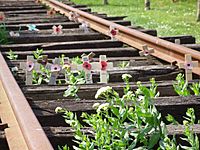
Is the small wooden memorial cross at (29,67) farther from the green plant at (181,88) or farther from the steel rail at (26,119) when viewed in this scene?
the green plant at (181,88)

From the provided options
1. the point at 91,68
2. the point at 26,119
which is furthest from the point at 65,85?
the point at 26,119

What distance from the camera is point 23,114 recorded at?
2.85 metres

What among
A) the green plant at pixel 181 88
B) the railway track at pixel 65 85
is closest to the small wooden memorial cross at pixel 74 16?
the railway track at pixel 65 85

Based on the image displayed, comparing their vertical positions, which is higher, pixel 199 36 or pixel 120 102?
pixel 120 102

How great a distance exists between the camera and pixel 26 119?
9.02 ft

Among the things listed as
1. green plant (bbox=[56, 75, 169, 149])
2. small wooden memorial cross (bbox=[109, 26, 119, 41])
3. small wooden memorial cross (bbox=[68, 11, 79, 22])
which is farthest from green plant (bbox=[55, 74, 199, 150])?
small wooden memorial cross (bbox=[68, 11, 79, 22])

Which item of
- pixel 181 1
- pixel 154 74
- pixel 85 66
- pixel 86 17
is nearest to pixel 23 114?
pixel 85 66

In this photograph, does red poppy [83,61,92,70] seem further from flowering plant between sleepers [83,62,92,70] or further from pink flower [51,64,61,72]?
pink flower [51,64,61,72]

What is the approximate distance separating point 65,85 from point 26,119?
1.12 metres

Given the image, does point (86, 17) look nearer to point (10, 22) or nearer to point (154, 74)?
point (10, 22)

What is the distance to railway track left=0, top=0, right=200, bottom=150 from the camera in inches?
107

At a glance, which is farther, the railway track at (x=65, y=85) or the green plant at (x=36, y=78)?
the green plant at (x=36, y=78)

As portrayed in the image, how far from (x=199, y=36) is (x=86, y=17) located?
2265 mm

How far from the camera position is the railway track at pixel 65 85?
8.91 ft
